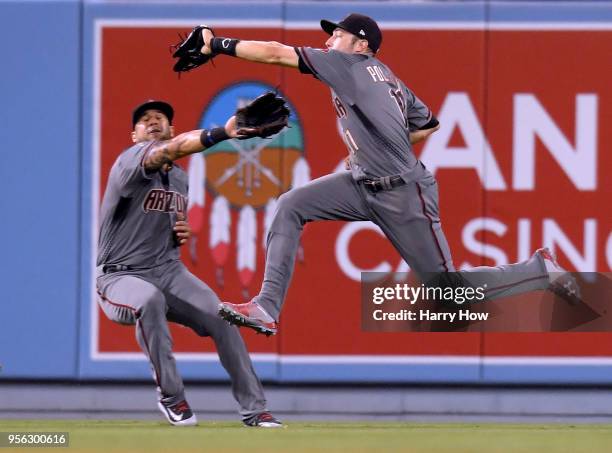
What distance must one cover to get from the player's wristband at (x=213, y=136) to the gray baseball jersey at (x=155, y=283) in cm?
58

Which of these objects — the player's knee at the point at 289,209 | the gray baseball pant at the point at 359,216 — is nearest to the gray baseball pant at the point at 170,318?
the gray baseball pant at the point at 359,216

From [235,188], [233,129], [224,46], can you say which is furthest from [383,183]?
[235,188]

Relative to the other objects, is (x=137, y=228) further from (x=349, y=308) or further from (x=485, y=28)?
(x=485, y=28)

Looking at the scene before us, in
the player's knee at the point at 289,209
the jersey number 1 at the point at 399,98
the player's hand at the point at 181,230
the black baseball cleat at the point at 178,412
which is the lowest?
the black baseball cleat at the point at 178,412

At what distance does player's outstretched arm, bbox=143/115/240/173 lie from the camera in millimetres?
7973

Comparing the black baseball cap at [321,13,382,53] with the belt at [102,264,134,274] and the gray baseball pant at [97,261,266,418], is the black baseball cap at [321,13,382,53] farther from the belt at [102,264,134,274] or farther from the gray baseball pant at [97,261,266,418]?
the belt at [102,264,134,274]

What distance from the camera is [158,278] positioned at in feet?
29.3

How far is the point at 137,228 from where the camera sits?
8930mm

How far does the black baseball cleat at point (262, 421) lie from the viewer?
8655 mm

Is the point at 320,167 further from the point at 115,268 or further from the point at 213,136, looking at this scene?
the point at 213,136

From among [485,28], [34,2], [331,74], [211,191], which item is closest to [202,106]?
[211,191]

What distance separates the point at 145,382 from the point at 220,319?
6.51 feet

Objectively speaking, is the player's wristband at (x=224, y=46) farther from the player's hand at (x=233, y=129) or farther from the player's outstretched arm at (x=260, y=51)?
the player's hand at (x=233, y=129)

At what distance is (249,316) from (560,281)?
268 cm
